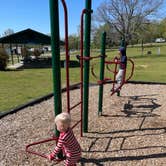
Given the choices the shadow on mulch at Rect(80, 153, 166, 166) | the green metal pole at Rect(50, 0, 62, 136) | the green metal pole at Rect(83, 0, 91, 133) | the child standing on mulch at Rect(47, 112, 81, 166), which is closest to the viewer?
the child standing on mulch at Rect(47, 112, 81, 166)

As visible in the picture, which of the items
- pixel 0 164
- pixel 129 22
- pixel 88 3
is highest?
pixel 129 22

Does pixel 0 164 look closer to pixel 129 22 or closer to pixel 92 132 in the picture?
pixel 92 132

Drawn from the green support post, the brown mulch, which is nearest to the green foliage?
the brown mulch

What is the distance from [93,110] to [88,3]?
248 centimetres

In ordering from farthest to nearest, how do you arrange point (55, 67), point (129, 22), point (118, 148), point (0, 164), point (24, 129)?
point (129, 22) → point (24, 129) → point (118, 148) → point (0, 164) → point (55, 67)

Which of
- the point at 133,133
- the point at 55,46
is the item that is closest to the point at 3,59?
the point at 133,133

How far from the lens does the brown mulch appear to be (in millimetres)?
3242

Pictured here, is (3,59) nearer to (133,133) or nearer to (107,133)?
(107,133)

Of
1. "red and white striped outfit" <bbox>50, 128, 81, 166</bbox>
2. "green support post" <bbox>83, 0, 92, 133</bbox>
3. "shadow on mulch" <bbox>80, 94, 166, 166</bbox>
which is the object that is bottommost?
"shadow on mulch" <bbox>80, 94, 166, 166</bbox>

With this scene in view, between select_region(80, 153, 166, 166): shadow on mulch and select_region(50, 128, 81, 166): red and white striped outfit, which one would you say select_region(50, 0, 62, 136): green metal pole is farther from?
select_region(80, 153, 166, 166): shadow on mulch

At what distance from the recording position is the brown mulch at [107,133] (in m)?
3.24

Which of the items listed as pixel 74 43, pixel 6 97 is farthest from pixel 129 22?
pixel 6 97

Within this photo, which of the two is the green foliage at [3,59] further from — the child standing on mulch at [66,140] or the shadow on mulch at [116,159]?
the child standing on mulch at [66,140]

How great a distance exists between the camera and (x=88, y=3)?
3732 millimetres
